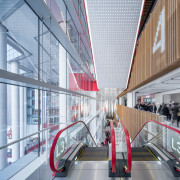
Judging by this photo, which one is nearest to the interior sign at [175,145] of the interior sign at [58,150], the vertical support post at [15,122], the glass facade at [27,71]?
the interior sign at [58,150]

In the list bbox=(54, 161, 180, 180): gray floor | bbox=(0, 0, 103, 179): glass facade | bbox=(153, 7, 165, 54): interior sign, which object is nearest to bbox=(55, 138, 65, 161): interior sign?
bbox=(54, 161, 180, 180): gray floor

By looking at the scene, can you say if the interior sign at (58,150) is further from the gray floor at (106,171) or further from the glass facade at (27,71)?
the glass facade at (27,71)

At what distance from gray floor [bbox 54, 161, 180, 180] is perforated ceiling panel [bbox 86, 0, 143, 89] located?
499 cm

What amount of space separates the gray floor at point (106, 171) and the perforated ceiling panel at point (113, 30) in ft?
16.4

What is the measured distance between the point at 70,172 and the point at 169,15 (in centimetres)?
509

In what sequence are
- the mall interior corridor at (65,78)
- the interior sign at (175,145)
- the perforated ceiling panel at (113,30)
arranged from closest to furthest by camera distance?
the mall interior corridor at (65,78) → the interior sign at (175,145) → the perforated ceiling panel at (113,30)

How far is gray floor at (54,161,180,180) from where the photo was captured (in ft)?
9.44

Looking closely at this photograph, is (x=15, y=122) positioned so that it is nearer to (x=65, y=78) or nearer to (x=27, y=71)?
(x=27, y=71)

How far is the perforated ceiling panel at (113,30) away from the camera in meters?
5.22

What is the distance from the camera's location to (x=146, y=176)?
9.39ft

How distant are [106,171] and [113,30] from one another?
553cm

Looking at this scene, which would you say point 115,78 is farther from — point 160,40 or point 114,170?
point 114,170

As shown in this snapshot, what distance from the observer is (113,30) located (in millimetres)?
6465

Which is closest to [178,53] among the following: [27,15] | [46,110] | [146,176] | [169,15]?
[169,15]
